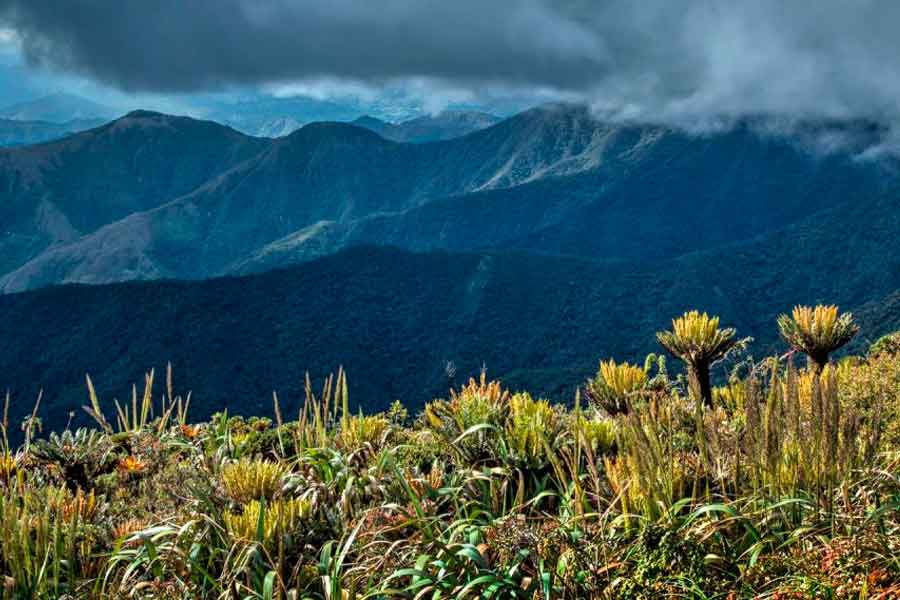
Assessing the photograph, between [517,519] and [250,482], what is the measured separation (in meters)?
1.45

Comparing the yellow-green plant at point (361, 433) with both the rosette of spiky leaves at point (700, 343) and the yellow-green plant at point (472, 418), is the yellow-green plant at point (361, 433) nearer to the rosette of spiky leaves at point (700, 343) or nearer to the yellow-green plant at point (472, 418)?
the yellow-green plant at point (472, 418)

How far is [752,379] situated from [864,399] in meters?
2.98

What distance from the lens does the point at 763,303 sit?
166 meters

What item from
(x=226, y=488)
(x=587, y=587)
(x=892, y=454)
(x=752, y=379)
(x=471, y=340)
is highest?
(x=471, y=340)

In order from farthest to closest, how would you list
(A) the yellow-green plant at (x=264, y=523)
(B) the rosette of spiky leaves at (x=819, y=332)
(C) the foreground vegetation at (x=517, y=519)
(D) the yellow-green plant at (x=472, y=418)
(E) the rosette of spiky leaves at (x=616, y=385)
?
(B) the rosette of spiky leaves at (x=819, y=332)
(E) the rosette of spiky leaves at (x=616, y=385)
(D) the yellow-green plant at (x=472, y=418)
(A) the yellow-green plant at (x=264, y=523)
(C) the foreground vegetation at (x=517, y=519)

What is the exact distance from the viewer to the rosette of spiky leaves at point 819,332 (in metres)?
5.74

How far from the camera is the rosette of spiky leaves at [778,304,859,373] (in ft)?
18.8

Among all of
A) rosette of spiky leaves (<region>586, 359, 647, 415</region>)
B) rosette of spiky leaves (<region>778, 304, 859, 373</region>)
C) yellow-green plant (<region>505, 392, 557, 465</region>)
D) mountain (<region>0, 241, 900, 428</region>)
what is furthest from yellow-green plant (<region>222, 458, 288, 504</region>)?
mountain (<region>0, 241, 900, 428</region>)

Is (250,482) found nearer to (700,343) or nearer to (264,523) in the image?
(264,523)

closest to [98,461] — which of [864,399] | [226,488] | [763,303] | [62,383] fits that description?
[226,488]

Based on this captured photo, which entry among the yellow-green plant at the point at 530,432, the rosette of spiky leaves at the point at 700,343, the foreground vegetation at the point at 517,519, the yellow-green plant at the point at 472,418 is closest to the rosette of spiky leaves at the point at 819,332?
the rosette of spiky leaves at the point at 700,343

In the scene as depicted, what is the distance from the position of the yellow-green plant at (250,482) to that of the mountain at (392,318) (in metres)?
85.7

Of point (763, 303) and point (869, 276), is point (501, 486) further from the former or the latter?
point (869, 276)

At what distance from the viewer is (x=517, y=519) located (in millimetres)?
3355
